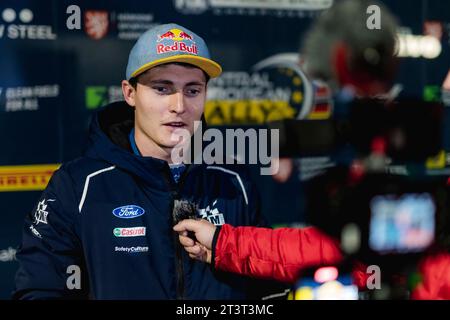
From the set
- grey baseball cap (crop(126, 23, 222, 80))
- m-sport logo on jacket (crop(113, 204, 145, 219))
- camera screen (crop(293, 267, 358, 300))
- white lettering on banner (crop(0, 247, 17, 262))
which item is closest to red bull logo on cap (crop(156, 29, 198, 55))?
grey baseball cap (crop(126, 23, 222, 80))

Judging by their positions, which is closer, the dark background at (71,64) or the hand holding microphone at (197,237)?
the hand holding microphone at (197,237)

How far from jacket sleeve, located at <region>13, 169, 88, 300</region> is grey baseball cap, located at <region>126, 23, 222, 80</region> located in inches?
17.9

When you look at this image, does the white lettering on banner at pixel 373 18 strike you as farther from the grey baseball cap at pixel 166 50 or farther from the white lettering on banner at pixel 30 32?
the grey baseball cap at pixel 166 50

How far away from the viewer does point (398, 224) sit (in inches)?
109

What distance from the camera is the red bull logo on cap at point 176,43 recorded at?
6.36ft

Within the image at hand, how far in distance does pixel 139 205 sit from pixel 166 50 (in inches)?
20.4

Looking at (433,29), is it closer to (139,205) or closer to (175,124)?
(175,124)

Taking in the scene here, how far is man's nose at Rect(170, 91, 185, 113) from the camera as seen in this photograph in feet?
6.54

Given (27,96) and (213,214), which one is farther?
(27,96)

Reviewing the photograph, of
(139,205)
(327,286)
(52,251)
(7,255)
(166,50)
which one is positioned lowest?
(7,255)

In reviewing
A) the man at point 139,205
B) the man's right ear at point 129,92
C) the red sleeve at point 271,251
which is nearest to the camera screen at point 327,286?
the red sleeve at point 271,251

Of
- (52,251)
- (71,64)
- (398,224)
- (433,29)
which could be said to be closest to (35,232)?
(52,251)

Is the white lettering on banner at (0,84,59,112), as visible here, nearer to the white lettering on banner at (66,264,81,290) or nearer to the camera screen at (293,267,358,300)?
the white lettering on banner at (66,264,81,290)

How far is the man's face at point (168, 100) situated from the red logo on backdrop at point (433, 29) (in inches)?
117
